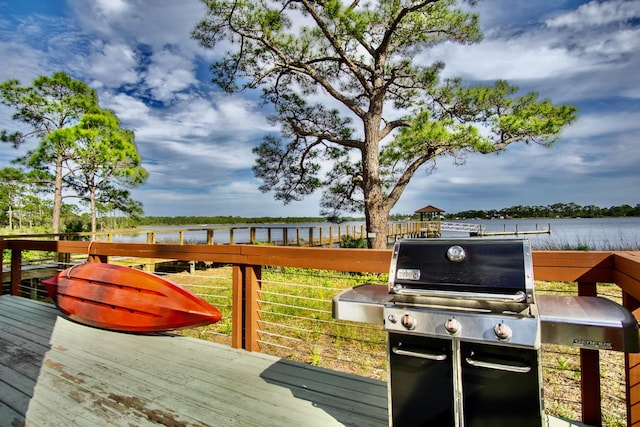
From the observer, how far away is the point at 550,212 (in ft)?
146

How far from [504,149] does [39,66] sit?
1863 cm

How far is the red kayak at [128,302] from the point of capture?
2.62 metres

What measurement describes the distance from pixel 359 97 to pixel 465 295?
9908 mm

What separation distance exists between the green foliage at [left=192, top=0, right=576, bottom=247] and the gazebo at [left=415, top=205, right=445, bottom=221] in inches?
1043

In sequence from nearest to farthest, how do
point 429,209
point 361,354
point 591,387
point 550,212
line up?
point 591,387 → point 361,354 → point 429,209 → point 550,212

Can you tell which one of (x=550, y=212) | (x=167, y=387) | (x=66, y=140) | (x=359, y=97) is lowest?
(x=167, y=387)

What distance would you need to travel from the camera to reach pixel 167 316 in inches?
103

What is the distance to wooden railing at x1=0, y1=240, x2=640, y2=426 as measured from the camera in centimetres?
130

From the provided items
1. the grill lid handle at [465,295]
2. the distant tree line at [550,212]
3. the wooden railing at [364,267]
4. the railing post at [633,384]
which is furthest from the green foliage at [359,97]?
the distant tree line at [550,212]

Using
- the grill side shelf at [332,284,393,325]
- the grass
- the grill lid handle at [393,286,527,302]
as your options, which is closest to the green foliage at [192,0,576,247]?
the grass

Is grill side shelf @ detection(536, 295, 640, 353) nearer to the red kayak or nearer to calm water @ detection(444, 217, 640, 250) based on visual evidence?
calm water @ detection(444, 217, 640, 250)

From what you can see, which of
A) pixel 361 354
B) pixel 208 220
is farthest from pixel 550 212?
pixel 361 354

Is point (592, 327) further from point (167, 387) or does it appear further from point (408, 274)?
point (167, 387)

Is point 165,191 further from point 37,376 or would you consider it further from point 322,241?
point 37,376
